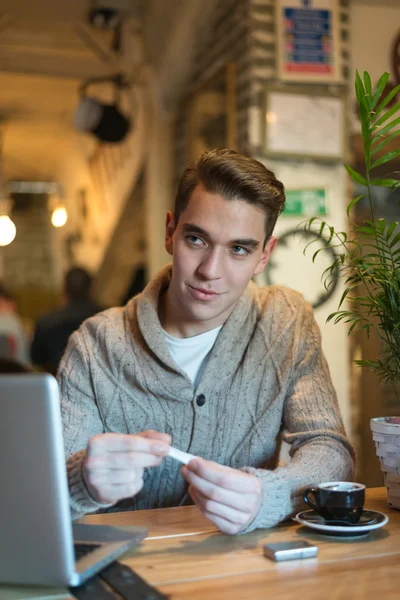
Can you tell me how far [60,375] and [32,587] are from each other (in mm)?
779

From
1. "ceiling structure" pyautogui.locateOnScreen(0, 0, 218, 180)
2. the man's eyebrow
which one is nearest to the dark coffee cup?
the man's eyebrow

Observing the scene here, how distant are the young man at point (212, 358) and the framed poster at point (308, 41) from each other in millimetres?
1872

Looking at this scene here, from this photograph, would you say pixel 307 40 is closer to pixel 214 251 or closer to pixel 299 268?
pixel 299 268

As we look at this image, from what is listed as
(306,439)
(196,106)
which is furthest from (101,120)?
(306,439)

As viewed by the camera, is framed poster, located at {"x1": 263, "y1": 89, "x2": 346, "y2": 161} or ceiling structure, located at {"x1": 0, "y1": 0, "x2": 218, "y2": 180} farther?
Answer: ceiling structure, located at {"x1": 0, "y1": 0, "x2": 218, "y2": 180}

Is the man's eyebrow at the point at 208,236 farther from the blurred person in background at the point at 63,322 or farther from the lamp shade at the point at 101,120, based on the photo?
the lamp shade at the point at 101,120

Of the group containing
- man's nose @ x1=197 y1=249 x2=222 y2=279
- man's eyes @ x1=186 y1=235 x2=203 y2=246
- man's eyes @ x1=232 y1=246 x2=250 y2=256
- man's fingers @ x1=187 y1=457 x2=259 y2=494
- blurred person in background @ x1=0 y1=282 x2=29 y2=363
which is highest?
man's eyes @ x1=186 y1=235 x2=203 y2=246

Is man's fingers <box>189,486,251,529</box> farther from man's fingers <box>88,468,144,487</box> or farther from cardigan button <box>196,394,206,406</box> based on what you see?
cardigan button <box>196,394,206,406</box>

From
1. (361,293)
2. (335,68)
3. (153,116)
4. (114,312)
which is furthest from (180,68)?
(114,312)

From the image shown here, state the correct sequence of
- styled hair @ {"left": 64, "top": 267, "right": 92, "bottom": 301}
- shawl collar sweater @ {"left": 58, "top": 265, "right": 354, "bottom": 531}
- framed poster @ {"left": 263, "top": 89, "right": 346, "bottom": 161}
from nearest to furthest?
shawl collar sweater @ {"left": 58, "top": 265, "right": 354, "bottom": 531} → framed poster @ {"left": 263, "top": 89, "right": 346, "bottom": 161} → styled hair @ {"left": 64, "top": 267, "right": 92, "bottom": 301}

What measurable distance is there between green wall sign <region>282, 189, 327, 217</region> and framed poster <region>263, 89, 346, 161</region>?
166mm

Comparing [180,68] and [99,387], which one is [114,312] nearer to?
[99,387]

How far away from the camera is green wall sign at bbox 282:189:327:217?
11.8 feet

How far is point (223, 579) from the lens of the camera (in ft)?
3.76
